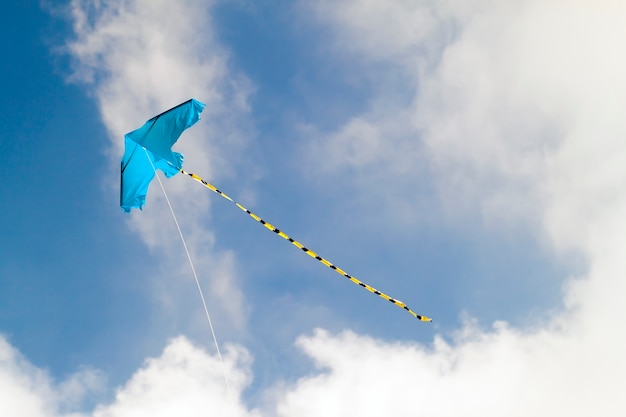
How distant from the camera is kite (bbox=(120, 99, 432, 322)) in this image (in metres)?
17.4

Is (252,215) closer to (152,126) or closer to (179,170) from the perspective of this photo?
(179,170)

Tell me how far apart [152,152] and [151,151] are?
0.06 metres

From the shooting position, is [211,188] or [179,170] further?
[179,170]

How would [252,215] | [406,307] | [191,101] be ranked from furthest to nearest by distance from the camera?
[191,101]
[252,215]
[406,307]

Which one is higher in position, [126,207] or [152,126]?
[152,126]

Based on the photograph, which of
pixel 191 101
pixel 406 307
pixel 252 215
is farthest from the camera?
pixel 191 101

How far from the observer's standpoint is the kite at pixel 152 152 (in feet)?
57.2

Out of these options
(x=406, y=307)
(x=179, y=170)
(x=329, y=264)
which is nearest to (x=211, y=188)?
(x=179, y=170)

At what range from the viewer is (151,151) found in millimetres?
17734

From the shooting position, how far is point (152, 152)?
58.2ft

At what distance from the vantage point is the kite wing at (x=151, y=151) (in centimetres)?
1745

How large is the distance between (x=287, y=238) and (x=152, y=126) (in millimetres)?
8140

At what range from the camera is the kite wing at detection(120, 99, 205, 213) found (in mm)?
17453

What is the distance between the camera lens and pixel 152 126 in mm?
17656
